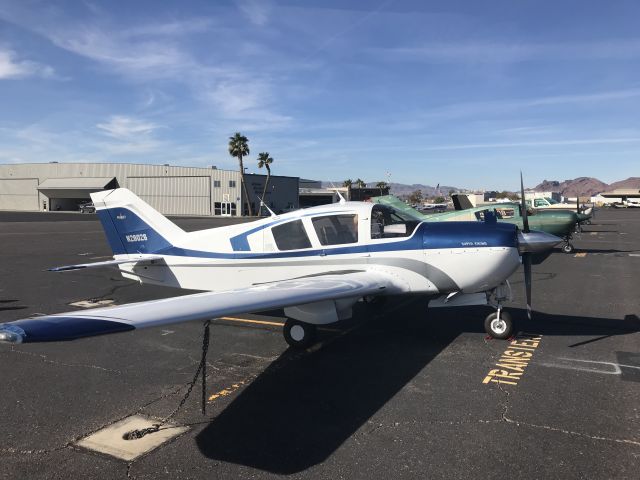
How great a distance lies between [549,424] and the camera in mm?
4973

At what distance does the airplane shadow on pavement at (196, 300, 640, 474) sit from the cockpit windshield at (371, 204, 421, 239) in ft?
6.20

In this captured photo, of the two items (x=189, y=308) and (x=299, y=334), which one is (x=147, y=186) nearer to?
(x=299, y=334)

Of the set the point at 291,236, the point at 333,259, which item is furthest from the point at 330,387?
the point at 291,236

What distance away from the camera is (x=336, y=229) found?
334 inches

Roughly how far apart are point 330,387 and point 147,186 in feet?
281

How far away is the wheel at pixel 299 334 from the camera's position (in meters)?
7.54

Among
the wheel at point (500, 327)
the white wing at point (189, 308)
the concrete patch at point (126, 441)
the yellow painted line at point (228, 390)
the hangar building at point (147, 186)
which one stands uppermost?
the hangar building at point (147, 186)

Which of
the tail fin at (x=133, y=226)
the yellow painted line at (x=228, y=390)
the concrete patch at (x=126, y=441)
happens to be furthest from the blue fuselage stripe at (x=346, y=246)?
the concrete patch at (x=126, y=441)

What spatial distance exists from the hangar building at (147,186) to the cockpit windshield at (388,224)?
71.9m

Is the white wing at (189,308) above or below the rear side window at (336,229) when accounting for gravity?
below

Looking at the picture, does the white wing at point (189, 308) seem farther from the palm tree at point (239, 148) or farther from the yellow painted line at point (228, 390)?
the palm tree at point (239, 148)

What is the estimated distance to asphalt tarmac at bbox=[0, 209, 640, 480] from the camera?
4.23 metres

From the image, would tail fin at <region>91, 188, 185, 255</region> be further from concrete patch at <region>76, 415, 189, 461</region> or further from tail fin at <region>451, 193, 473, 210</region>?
tail fin at <region>451, 193, 473, 210</region>

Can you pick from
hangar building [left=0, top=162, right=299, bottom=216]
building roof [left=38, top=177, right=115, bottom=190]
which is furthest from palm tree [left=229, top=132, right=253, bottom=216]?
building roof [left=38, top=177, right=115, bottom=190]
